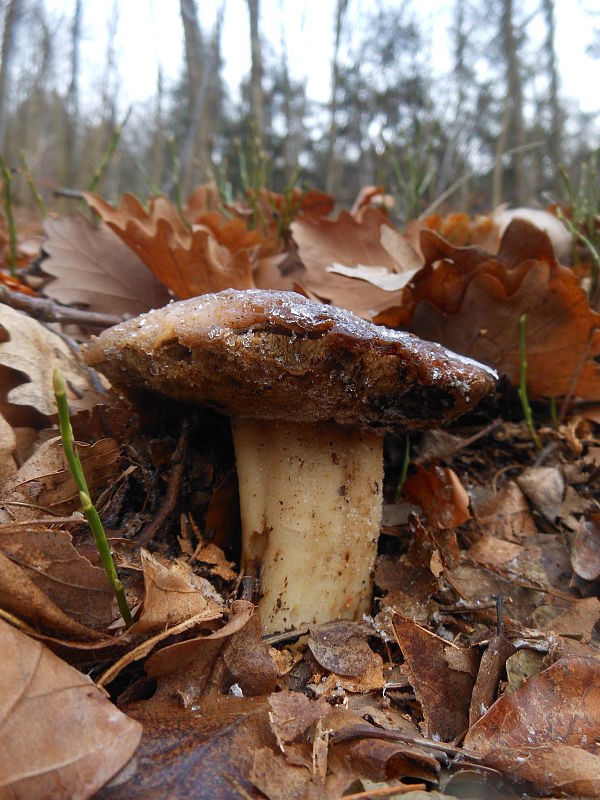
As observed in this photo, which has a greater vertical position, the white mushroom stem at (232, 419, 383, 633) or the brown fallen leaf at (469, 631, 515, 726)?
the white mushroom stem at (232, 419, 383, 633)

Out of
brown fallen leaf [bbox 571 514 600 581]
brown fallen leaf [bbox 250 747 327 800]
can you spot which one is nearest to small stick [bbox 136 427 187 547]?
brown fallen leaf [bbox 250 747 327 800]

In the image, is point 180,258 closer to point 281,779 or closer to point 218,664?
point 218,664

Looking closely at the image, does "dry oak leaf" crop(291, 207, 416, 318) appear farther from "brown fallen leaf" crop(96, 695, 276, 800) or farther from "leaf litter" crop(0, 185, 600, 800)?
"brown fallen leaf" crop(96, 695, 276, 800)

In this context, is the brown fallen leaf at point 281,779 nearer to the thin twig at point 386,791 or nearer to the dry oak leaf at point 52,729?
the thin twig at point 386,791

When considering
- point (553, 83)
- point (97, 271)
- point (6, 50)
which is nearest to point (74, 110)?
point (6, 50)

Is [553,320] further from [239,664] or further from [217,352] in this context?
[239,664]

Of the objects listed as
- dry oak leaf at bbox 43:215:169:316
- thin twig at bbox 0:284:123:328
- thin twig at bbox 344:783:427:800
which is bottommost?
thin twig at bbox 344:783:427:800
